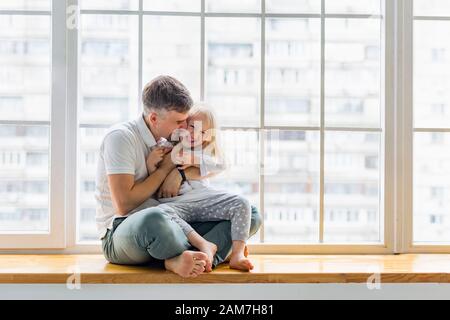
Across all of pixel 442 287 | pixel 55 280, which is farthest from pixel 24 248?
pixel 442 287

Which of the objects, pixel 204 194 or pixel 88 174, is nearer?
pixel 204 194

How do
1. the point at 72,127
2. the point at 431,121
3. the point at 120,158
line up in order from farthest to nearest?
the point at 431,121 → the point at 72,127 → the point at 120,158

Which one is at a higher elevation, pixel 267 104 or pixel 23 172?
pixel 267 104

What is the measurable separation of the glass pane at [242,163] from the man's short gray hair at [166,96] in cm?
31

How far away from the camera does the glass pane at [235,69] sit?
77.0 inches

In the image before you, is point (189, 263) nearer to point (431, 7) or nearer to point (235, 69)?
point (235, 69)

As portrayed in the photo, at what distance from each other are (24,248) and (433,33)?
1.68m

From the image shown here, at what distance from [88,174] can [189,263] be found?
2.06ft

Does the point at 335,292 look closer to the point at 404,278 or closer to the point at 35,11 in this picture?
the point at 404,278

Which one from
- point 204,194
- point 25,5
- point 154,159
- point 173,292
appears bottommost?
point 173,292

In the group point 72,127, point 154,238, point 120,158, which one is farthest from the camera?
point 72,127

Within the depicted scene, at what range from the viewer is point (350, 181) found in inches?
Answer: 78.5

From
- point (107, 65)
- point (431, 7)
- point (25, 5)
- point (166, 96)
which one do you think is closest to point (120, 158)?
point (166, 96)

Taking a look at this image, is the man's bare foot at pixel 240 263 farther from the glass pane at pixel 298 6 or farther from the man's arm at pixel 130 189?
the glass pane at pixel 298 6
